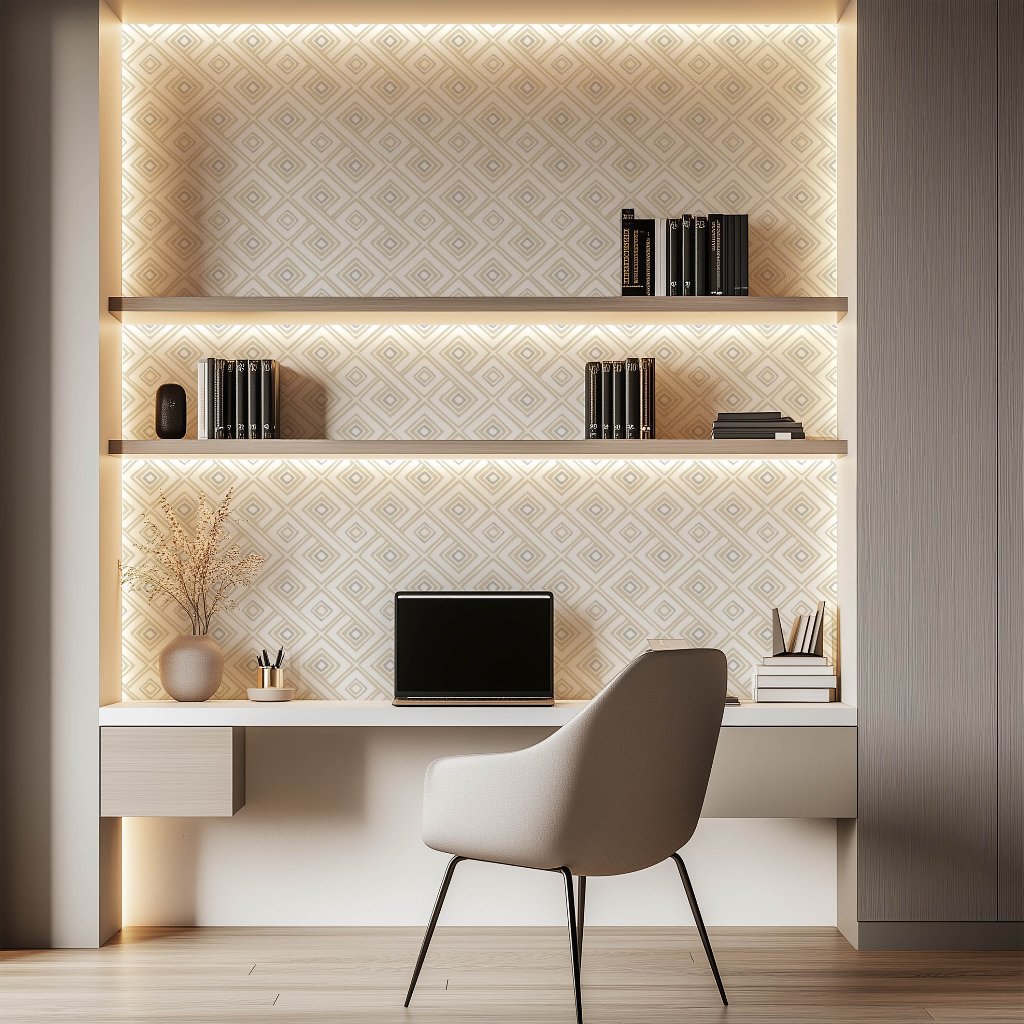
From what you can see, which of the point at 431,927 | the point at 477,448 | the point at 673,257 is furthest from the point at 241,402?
the point at 431,927

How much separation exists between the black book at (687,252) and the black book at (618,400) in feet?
0.95

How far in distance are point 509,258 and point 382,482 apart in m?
0.80

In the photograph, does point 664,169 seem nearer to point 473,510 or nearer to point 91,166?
point 473,510

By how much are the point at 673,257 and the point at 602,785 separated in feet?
5.20

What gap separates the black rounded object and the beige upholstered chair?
4.50 ft

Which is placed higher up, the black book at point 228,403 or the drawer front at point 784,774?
the black book at point 228,403

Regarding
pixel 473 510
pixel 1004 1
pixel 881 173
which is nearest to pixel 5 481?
pixel 473 510

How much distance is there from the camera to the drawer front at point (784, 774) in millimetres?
2902

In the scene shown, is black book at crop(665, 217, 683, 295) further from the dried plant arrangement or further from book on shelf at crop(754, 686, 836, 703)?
the dried plant arrangement

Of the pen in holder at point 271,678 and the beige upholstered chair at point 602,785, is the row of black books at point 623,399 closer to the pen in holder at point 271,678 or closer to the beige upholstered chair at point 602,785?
the beige upholstered chair at point 602,785

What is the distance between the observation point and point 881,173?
3.04 meters

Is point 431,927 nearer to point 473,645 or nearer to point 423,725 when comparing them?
point 423,725

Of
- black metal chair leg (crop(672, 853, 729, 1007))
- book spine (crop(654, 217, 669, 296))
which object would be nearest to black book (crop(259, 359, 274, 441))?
book spine (crop(654, 217, 669, 296))

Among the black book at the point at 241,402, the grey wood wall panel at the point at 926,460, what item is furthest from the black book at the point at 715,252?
the black book at the point at 241,402
